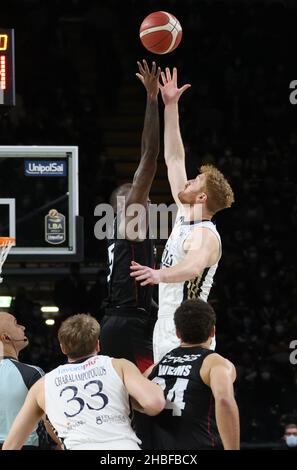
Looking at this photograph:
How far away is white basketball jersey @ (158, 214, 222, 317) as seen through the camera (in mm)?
6406

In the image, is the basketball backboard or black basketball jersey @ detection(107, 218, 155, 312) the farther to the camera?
the basketball backboard

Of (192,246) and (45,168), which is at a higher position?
(45,168)

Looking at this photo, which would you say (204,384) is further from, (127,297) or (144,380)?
(127,297)

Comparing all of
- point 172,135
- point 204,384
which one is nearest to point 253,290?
point 172,135

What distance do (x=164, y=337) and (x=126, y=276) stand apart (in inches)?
18.9

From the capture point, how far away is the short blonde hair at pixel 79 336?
17.6 feet

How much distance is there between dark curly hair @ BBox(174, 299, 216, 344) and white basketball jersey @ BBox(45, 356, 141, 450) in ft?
1.30

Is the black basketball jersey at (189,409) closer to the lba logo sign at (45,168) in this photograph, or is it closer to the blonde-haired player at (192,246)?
the blonde-haired player at (192,246)

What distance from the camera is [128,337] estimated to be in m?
6.46

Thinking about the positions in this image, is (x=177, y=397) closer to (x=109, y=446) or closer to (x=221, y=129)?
(x=109, y=446)

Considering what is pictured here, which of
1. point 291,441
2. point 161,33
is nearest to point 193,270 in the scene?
point 161,33

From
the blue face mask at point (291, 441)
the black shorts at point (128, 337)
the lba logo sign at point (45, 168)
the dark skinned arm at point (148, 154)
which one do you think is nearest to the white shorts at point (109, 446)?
the black shorts at point (128, 337)

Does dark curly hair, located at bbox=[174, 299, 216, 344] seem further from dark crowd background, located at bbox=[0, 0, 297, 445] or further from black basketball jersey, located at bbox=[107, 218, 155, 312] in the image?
dark crowd background, located at bbox=[0, 0, 297, 445]

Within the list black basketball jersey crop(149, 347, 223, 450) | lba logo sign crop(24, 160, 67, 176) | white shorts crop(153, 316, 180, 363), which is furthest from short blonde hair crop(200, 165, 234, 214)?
lba logo sign crop(24, 160, 67, 176)
